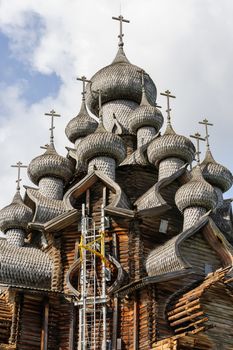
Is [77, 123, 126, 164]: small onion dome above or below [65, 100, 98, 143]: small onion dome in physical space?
below

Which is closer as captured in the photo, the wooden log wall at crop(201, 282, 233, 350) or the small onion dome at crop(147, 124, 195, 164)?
the wooden log wall at crop(201, 282, 233, 350)

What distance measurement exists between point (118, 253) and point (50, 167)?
3408 millimetres

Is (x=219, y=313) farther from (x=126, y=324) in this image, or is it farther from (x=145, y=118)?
(x=145, y=118)

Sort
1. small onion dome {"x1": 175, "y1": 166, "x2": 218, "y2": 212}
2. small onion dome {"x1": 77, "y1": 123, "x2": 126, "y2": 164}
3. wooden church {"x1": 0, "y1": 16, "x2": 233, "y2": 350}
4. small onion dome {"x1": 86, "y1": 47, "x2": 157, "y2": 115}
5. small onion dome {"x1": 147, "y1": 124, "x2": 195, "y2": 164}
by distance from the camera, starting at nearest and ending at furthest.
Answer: wooden church {"x1": 0, "y1": 16, "x2": 233, "y2": 350}, small onion dome {"x1": 175, "y1": 166, "x2": 218, "y2": 212}, small onion dome {"x1": 77, "y1": 123, "x2": 126, "y2": 164}, small onion dome {"x1": 147, "y1": 124, "x2": 195, "y2": 164}, small onion dome {"x1": 86, "y1": 47, "x2": 157, "y2": 115}

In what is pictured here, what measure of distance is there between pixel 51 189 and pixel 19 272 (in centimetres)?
288

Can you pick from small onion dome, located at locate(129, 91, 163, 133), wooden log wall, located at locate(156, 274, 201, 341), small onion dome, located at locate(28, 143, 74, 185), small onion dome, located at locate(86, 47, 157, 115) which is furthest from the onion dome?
wooden log wall, located at locate(156, 274, 201, 341)

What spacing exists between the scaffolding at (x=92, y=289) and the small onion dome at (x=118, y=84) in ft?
18.9

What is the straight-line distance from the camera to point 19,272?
14.6 metres

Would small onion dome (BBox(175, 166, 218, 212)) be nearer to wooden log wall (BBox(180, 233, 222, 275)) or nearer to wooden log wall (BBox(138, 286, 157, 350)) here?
wooden log wall (BBox(180, 233, 222, 275))

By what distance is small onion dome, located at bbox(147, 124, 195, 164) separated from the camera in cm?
1609

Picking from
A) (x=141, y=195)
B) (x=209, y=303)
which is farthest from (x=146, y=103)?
(x=209, y=303)

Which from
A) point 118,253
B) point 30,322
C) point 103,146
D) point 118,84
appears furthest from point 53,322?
point 118,84

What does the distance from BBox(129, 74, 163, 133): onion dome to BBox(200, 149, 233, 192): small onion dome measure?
1.56m

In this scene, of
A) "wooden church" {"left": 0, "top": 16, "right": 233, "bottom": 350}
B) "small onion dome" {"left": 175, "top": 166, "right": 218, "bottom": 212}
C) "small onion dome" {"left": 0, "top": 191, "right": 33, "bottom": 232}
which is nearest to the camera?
"wooden church" {"left": 0, "top": 16, "right": 233, "bottom": 350}
